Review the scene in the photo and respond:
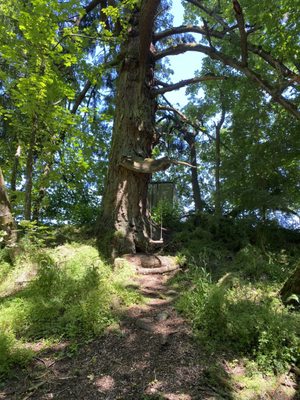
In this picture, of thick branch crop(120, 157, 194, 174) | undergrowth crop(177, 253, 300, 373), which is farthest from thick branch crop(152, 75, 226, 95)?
undergrowth crop(177, 253, 300, 373)

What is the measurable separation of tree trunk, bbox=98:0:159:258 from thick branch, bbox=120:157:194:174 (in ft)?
0.20

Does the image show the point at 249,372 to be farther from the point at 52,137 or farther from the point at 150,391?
the point at 52,137

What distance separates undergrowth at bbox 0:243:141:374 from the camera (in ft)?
13.0

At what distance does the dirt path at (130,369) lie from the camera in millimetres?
3172

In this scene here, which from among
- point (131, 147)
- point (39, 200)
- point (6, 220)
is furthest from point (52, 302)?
point (39, 200)

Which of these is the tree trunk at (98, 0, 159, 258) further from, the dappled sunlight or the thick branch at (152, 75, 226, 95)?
the dappled sunlight

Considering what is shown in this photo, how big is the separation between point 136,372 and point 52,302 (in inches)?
63.5

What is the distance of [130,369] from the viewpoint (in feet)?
11.6

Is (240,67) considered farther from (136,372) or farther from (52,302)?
(136,372)

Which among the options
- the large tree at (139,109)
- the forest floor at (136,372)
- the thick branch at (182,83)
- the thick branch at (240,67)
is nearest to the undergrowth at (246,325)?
the forest floor at (136,372)

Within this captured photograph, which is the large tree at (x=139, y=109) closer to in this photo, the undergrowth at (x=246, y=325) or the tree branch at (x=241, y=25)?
the tree branch at (x=241, y=25)

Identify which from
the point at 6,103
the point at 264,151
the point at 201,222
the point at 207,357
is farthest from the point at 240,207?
the point at 6,103

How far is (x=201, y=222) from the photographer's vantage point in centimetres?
905

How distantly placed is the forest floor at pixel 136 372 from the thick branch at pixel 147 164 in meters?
3.45
